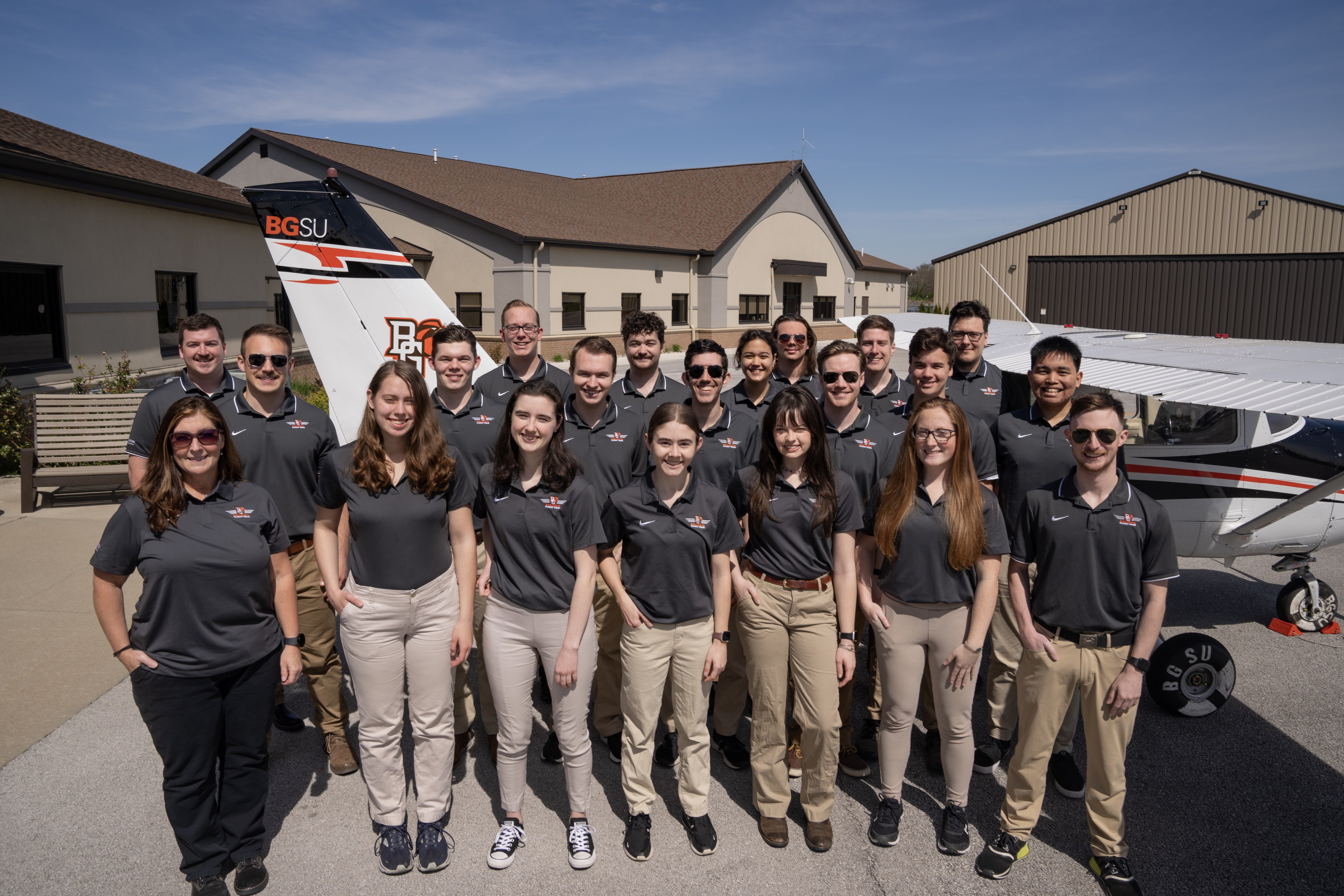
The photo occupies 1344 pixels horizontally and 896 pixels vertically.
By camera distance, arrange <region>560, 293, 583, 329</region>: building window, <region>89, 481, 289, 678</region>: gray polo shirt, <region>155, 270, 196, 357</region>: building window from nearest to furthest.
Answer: <region>89, 481, 289, 678</region>: gray polo shirt → <region>155, 270, 196, 357</region>: building window → <region>560, 293, 583, 329</region>: building window

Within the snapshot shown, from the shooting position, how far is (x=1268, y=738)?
14.5ft

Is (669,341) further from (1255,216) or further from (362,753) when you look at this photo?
(362,753)

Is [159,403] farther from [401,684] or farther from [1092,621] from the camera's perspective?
[1092,621]

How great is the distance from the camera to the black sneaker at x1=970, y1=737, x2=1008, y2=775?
4121mm

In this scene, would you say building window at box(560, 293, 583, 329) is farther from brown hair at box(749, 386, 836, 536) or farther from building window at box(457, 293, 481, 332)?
brown hair at box(749, 386, 836, 536)

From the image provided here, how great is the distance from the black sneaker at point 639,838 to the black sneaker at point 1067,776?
2063mm

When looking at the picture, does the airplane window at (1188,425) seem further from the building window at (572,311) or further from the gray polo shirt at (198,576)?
the building window at (572,311)

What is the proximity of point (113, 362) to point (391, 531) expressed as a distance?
484 inches

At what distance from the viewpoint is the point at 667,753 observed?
4.18 m

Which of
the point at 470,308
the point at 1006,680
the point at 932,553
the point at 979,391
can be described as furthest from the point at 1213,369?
the point at 470,308

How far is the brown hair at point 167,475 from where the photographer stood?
2861mm

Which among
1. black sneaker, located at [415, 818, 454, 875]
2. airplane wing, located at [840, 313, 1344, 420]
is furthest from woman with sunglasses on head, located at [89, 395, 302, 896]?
airplane wing, located at [840, 313, 1344, 420]

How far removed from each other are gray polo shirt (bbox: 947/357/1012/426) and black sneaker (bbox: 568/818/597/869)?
3.37 metres

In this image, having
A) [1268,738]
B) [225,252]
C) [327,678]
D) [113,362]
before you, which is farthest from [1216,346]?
[225,252]
